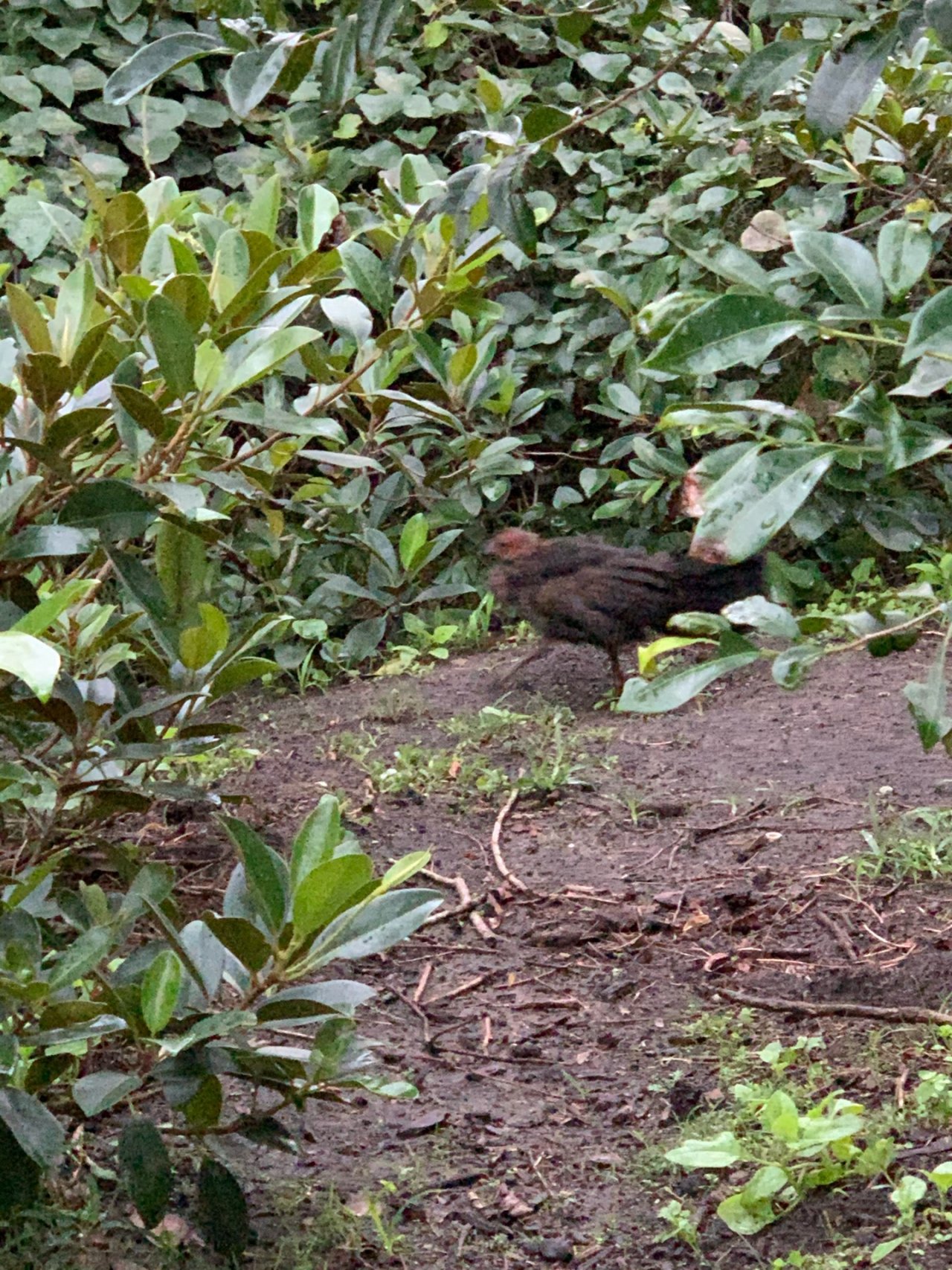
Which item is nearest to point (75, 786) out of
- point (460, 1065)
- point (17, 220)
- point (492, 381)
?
point (460, 1065)

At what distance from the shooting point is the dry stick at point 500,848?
353 centimetres

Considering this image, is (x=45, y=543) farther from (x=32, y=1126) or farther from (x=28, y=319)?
(x=32, y=1126)

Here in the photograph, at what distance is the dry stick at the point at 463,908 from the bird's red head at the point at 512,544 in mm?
2310

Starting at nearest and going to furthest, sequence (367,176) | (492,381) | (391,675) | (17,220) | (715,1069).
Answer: (715,1069) < (492,381) < (391,675) < (17,220) < (367,176)

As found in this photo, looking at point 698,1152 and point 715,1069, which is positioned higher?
point 698,1152

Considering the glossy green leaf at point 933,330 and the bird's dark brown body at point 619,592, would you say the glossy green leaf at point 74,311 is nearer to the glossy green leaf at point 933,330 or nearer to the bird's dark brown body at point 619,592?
the glossy green leaf at point 933,330

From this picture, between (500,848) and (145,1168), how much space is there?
1911 millimetres

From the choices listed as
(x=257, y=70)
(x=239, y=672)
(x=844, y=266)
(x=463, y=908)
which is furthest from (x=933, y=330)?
(x=463, y=908)

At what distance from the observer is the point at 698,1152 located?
87.6 inches

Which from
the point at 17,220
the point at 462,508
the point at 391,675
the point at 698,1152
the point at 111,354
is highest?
the point at 111,354

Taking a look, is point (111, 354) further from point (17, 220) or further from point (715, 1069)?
point (17, 220)

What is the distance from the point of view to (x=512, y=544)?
5.83 metres

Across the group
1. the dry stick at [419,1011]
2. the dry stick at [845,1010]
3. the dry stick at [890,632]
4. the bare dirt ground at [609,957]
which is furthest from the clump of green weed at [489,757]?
the dry stick at [890,632]

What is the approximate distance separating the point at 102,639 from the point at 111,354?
0.48 meters
